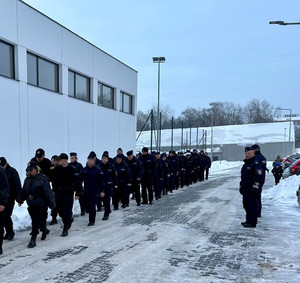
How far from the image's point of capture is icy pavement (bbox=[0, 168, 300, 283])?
4.56 metres

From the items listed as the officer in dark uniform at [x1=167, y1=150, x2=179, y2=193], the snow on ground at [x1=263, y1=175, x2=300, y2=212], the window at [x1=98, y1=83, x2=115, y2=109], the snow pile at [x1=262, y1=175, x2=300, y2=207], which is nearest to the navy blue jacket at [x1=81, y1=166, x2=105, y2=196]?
the snow on ground at [x1=263, y1=175, x2=300, y2=212]

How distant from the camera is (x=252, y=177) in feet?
25.1

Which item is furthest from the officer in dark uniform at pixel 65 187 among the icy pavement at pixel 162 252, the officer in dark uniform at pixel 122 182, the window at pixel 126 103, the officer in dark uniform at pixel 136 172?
the window at pixel 126 103

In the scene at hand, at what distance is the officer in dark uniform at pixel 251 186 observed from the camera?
24.7ft

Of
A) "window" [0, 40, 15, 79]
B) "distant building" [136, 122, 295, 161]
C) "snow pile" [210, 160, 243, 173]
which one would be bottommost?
"snow pile" [210, 160, 243, 173]

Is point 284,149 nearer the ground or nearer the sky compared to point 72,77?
nearer the ground

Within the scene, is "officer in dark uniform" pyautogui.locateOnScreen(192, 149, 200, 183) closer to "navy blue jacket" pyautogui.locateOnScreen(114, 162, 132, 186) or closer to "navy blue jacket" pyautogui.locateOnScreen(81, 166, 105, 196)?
"navy blue jacket" pyautogui.locateOnScreen(114, 162, 132, 186)

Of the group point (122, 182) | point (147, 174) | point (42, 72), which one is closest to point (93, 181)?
point (122, 182)

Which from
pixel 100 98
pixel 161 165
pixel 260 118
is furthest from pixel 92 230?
pixel 260 118

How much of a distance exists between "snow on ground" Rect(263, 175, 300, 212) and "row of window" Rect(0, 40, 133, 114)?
10.2 m

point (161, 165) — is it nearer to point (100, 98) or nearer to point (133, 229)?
point (133, 229)

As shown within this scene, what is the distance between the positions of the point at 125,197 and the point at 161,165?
300 cm

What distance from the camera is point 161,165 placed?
517 inches

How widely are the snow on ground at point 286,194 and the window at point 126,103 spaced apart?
11.6 metres
